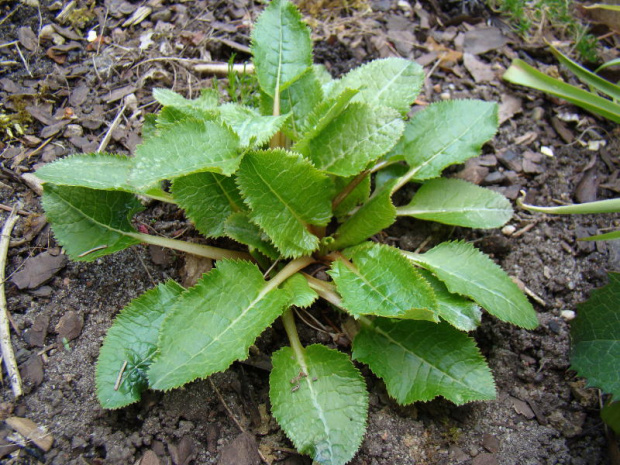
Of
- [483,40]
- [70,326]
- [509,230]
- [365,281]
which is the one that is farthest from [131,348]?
[483,40]

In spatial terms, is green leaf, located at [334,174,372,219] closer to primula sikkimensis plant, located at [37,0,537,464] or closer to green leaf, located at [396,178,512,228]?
primula sikkimensis plant, located at [37,0,537,464]

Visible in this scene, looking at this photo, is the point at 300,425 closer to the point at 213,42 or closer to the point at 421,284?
the point at 421,284

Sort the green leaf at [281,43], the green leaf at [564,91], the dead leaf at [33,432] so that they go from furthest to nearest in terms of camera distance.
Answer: the green leaf at [564,91]
the green leaf at [281,43]
the dead leaf at [33,432]

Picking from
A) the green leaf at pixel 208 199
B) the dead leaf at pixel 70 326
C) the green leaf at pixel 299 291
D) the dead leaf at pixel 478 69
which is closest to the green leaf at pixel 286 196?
the green leaf at pixel 299 291

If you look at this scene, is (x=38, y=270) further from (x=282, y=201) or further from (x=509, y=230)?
(x=509, y=230)

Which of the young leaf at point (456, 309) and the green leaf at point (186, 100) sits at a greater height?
the green leaf at point (186, 100)

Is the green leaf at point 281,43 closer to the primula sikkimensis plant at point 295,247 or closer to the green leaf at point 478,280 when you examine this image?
the primula sikkimensis plant at point 295,247

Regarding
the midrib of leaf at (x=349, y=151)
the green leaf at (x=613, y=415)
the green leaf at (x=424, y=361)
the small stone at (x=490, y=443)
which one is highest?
the midrib of leaf at (x=349, y=151)

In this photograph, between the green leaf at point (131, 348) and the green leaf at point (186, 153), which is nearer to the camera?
the green leaf at point (186, 153)

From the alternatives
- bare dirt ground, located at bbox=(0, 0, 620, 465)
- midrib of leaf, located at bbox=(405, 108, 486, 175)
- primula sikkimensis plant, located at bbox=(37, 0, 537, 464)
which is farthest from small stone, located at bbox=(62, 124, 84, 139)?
midrib of leaf, located at bbox=(405, 108, 486, 175)
